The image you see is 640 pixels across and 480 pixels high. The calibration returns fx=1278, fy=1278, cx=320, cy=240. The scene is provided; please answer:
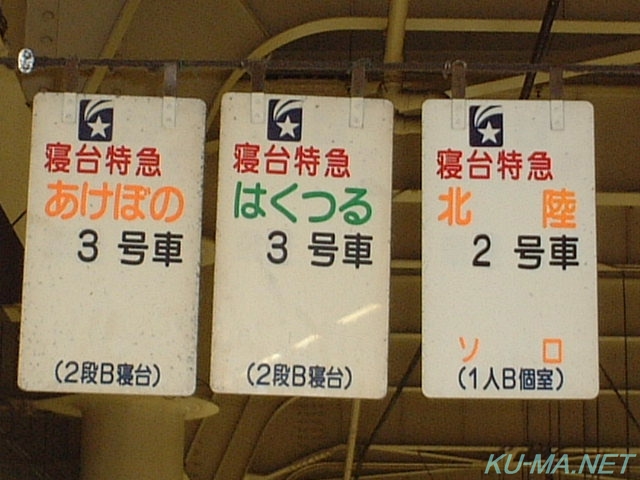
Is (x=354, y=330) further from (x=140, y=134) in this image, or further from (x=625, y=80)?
(x=625, y=80)

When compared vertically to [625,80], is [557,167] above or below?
below

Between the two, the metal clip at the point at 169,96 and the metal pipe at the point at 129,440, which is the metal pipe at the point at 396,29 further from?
the metal pipe at the point at 129,440

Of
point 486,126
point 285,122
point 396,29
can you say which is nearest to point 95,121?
point 285,122

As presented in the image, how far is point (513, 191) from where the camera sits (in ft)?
18.1

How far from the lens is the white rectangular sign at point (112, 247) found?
5391mm

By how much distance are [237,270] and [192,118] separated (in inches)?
29.0

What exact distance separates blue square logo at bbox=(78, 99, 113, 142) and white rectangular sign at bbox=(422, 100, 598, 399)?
4.60ft

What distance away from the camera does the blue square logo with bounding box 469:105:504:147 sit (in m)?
5.59

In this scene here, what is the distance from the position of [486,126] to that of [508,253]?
1.91 feet

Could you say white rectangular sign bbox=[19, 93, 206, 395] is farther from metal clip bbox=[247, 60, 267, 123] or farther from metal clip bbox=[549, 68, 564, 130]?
metal clip bbox=[549, 68, 564, 130]

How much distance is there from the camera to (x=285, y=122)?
18.5 feet

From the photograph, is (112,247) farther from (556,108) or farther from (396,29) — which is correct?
(396,29)

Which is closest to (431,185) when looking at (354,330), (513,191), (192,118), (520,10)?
(513,191)

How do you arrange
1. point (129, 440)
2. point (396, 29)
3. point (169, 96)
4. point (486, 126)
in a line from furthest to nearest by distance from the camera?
1. point (129, 440)
2. point (396, 29)
3. point (169, 96)
4. point (486, 126)
